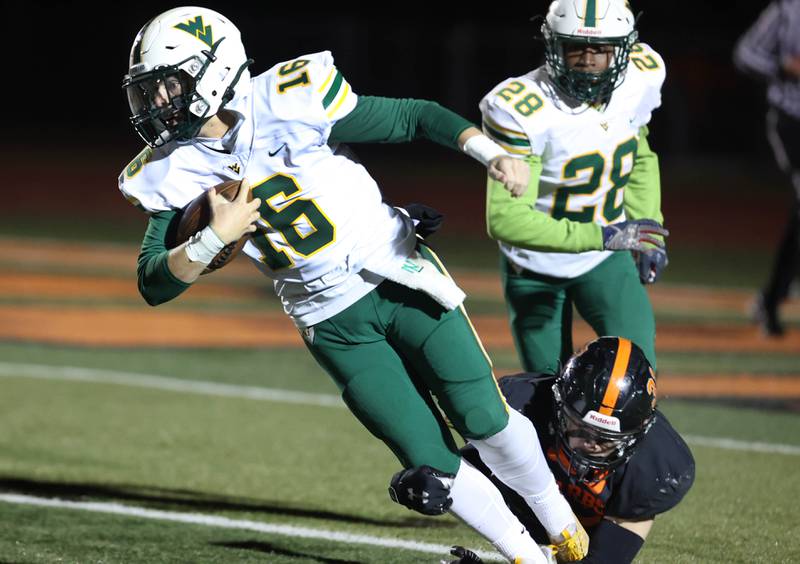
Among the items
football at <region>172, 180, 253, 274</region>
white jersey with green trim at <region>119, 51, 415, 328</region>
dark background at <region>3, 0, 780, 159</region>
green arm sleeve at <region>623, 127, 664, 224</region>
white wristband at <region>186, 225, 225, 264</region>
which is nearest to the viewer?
white wristband at <region>186, 225, 225, 264</region>

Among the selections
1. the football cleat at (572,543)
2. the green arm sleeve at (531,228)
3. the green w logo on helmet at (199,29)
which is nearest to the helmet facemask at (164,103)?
the green w logo on helmet at (199,29)

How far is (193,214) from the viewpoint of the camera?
11.8 feet

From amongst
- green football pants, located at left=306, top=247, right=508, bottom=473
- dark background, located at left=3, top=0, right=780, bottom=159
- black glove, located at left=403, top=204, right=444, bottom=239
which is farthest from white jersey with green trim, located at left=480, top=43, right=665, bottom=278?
dark background, located at left=3, top=0, right=780, bottom=159

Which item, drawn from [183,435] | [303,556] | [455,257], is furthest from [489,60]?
[303,556]

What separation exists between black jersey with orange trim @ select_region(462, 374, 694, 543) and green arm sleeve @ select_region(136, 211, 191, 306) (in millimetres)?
1092

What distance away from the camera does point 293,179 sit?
367 cm

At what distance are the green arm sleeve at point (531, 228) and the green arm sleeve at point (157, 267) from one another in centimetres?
106

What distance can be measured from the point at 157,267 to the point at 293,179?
18.1 inches

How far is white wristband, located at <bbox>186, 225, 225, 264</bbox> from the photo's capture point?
11.2 ft

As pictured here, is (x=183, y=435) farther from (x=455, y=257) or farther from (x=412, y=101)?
(x=455, y=257)

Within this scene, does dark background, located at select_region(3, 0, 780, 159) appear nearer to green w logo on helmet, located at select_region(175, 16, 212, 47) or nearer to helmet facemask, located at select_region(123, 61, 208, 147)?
green w logo on helmet, located at select_region(175, 16, 212, 47)

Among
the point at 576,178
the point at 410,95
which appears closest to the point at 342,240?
the point at 576,178

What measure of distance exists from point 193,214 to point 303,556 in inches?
53.2

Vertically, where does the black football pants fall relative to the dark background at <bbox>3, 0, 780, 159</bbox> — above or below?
above
